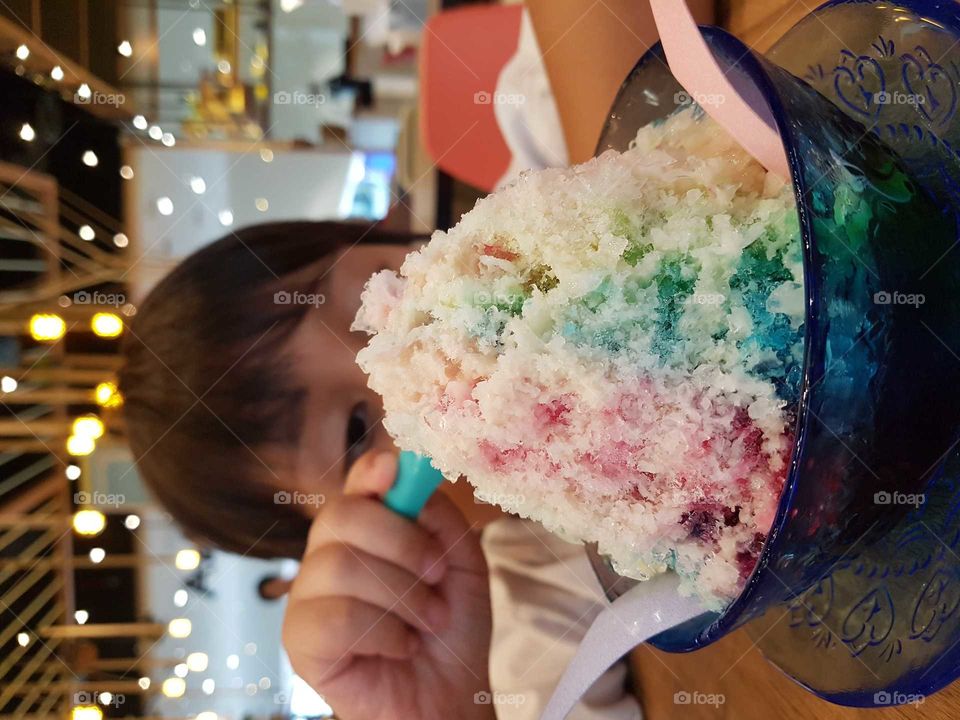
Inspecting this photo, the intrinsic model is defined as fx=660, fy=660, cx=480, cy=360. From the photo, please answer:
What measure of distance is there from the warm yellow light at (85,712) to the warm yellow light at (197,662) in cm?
16

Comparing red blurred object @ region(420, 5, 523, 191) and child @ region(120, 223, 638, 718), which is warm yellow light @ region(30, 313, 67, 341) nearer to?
child @ region(120, 223, 638, 718)

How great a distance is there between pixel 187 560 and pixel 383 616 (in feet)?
1.72

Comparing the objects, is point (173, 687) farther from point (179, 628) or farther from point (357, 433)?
point (357, 433)

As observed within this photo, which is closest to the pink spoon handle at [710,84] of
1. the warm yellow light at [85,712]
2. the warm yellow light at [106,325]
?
the warm yellow light at [106,325]

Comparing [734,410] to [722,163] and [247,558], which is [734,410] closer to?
[722,163]

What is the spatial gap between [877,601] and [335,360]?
795mm

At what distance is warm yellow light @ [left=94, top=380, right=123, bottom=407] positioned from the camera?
1.05 meters

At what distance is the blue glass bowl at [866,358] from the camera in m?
0.25

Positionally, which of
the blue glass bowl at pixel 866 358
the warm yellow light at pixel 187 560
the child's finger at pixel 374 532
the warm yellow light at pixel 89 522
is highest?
the blue glass bowl at pixel 866 358

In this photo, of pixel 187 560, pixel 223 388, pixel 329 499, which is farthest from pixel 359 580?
pixel 187 560

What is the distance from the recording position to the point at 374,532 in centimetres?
78

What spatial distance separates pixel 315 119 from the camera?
7.31 ft

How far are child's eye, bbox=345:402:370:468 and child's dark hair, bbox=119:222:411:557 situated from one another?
3.1 inches

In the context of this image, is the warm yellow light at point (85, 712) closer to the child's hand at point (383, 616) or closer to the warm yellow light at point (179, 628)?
the warm yellow light at point (179, 628)
